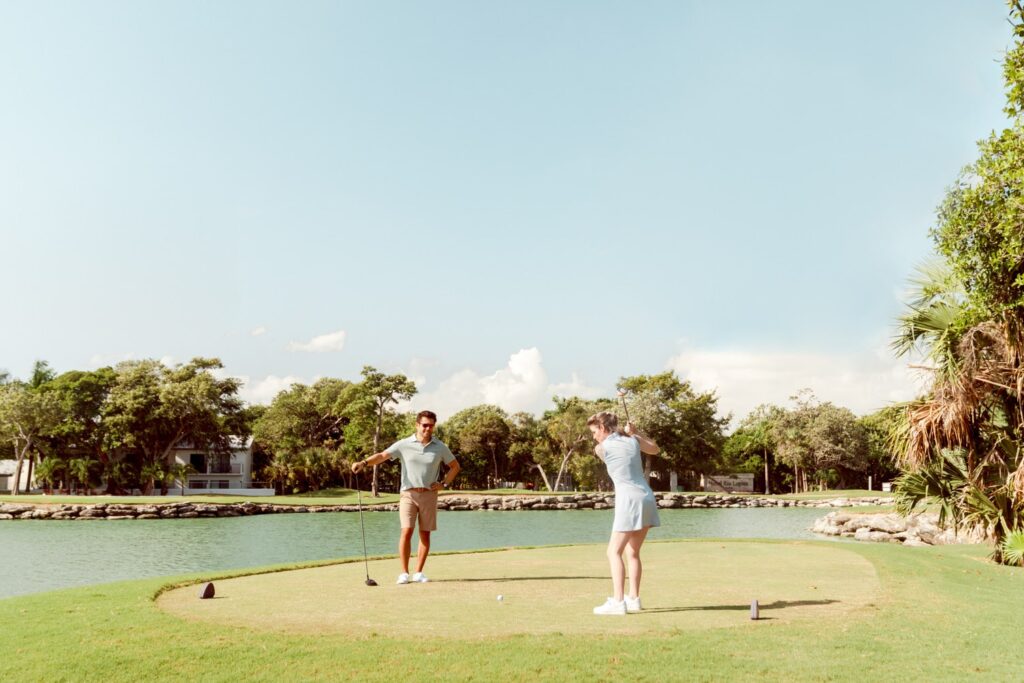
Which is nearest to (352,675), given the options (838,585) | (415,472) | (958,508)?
(415,472)

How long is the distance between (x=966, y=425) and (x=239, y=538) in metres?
26.5

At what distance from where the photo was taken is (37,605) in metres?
8.88

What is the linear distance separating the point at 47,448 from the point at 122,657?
70.6 m

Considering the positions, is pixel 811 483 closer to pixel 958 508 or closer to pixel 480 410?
pixel 480 410

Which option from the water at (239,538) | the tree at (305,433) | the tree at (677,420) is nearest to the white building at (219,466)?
the tree at (305,433)

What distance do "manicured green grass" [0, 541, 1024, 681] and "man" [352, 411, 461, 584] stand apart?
0.72m

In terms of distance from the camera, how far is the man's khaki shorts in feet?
34.2

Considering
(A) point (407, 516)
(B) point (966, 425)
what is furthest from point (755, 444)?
(A) point (407, 516)

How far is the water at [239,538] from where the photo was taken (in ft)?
69.5

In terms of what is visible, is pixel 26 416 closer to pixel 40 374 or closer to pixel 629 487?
pixel 40 374

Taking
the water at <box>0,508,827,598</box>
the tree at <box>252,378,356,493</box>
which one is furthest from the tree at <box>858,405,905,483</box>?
the tree at <box>252,378,356,493</box>

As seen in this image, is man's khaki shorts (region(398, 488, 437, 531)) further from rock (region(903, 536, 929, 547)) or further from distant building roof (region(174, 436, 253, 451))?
distant building roof (region(174, 436, 253, 451))

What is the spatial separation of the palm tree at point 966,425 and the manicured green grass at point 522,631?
4.24m

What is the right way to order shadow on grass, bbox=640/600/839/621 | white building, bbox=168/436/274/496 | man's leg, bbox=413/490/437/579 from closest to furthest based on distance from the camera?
shadow on grass, bbox=640/600/839/621, man's leg, bbox=413/490/437/579, white building, bbox=168/436/274/496
